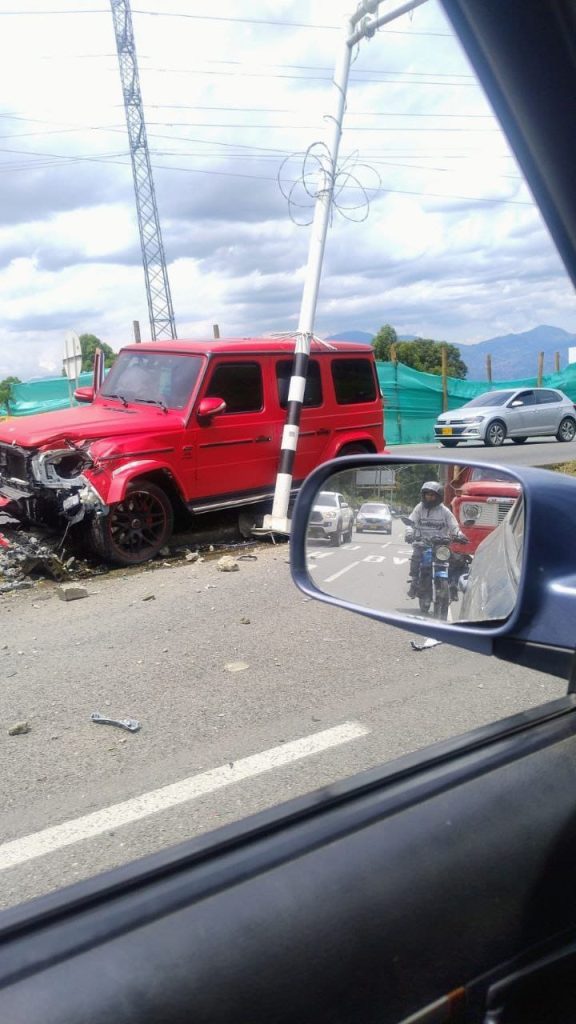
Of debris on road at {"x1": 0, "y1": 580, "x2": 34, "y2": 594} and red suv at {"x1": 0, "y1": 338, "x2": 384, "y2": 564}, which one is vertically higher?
red suv at {"x1": 0, "y1": 338, "x2": 384, "y2": 564}

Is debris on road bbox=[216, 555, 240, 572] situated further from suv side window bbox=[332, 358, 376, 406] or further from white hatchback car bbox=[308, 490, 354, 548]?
white hatchback car bbox=[308, 490, 354, 548]

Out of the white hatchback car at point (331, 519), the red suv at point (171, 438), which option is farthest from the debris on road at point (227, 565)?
the white hatchback car at point (331, 519)

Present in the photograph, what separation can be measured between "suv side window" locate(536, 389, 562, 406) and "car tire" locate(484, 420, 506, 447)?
6.01 feet

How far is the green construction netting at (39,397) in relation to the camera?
2116cm

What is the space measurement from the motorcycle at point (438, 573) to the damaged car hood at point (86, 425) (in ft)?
21.6

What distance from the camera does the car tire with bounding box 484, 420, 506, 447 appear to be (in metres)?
20.5

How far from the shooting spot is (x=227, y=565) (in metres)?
7.86

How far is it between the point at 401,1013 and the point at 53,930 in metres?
0.48

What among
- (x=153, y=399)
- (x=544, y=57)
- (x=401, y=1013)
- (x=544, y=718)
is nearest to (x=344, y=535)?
(x=544, y=718)

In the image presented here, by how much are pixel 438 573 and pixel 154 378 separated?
307 inches

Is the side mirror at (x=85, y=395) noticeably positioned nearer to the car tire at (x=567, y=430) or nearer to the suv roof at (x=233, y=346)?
the suv roof at (x=233, y=346)

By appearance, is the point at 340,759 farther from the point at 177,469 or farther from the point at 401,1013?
the point at 177,469

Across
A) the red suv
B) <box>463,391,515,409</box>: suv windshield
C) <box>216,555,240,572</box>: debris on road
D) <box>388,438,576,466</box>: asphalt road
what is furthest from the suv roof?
<box>463,391,515,409</box>: suv windshield

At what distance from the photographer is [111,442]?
7.85m
